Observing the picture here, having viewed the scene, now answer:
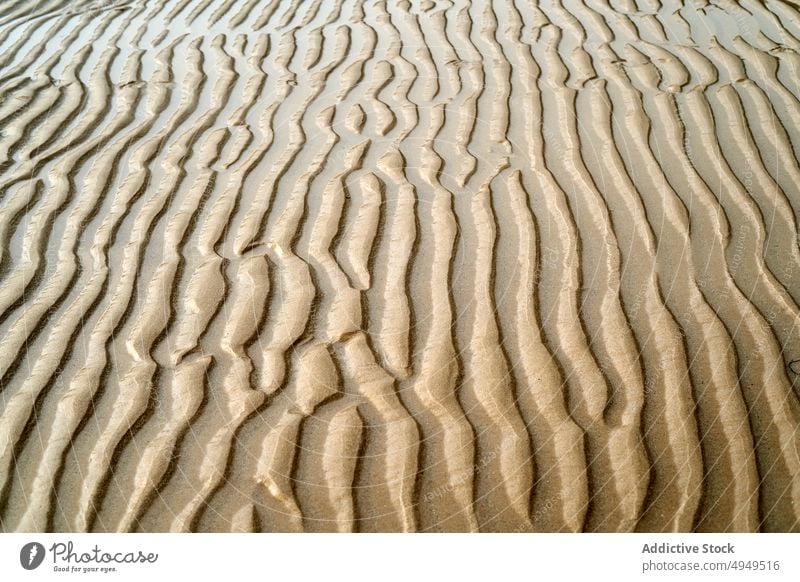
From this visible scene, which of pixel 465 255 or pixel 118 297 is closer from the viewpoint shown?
pixel 118 297

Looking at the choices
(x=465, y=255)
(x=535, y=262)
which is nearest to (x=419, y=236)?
(x=465, y=255)

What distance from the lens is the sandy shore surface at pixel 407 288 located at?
94.7 inches

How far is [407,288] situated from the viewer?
311cm

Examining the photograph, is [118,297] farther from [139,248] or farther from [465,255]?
[465,255]

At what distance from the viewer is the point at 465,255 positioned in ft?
10.8

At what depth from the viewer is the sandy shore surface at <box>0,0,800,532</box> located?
7.89 feet
